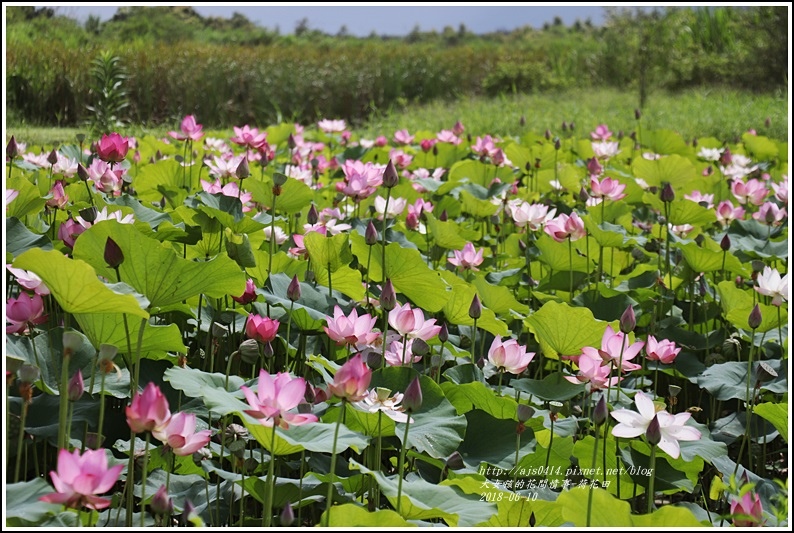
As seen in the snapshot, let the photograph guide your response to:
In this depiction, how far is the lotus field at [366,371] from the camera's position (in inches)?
44.3

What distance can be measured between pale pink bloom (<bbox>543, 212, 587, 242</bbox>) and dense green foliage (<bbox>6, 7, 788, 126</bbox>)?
634 cm

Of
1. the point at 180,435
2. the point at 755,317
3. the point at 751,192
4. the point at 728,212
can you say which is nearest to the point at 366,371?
the point at 180,435

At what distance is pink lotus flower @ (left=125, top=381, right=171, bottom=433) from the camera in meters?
0.98

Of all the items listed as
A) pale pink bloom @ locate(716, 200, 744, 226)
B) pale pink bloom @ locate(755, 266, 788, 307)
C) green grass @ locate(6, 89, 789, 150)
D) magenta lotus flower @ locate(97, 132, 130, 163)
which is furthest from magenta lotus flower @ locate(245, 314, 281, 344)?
green grass @ locate(6, 89, 789, 150)

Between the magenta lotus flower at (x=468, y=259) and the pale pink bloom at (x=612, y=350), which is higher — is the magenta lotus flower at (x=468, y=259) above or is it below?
below

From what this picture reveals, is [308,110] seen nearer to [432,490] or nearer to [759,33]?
[759,33]

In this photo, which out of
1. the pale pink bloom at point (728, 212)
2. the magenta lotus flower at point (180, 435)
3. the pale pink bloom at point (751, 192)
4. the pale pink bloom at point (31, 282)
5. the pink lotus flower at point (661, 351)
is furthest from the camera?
the pale pink bloom at point (751, 192)

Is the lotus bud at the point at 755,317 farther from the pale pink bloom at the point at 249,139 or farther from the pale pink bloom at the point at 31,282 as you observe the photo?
the pale pink bloom at the point at 249,139

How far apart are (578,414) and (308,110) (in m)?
9.38

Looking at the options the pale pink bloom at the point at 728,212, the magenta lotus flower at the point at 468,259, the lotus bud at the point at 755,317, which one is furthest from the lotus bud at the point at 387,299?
the pale pink bloom at the point at 728,212

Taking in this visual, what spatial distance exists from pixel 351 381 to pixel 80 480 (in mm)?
361

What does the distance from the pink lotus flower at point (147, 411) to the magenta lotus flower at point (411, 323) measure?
0.60m

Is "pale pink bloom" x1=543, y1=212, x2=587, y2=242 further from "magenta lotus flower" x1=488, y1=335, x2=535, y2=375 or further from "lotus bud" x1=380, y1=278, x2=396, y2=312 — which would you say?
"lotus bud" x1=380, y1=278, x2=396, y2=312

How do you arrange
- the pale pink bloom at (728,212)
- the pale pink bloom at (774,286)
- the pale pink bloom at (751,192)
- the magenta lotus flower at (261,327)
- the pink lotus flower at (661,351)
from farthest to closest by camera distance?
the pale pink bloom at (751,192) < the pale pink bloom at (728,212) < the pale pink bloom at (774,286) < the pink lotus flower at (661,351) < the magenta lotus flower at (261,327)
